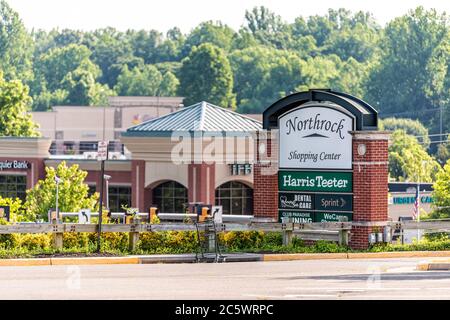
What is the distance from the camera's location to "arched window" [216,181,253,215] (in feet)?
204

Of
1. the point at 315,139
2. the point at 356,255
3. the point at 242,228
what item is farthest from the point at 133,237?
the point at 315,139

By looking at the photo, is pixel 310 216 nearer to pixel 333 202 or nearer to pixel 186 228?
pixel 333 202

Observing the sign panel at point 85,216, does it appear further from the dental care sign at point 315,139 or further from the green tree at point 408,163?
the green tree at point 408,163

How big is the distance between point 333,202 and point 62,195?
91.0 feet

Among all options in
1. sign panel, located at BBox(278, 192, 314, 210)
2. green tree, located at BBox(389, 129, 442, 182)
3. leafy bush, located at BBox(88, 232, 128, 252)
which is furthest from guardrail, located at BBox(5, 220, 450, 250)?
green tree, located at BBox(389, 129, 442, 182)

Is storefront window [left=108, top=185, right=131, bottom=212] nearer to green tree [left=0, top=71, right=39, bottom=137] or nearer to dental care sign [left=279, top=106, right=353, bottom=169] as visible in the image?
dental care sign [left=279, top=106, right=353, bottom=169]

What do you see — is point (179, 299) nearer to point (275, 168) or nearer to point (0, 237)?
point (0, 237)

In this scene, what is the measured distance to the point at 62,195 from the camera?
206ft

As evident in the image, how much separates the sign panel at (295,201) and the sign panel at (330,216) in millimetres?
328

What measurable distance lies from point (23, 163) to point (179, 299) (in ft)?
161

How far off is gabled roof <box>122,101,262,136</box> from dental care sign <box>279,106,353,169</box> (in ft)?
70.3

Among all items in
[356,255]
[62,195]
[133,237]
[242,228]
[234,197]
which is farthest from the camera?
[234,197]

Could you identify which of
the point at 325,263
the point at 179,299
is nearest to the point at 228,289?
the point at 179,299

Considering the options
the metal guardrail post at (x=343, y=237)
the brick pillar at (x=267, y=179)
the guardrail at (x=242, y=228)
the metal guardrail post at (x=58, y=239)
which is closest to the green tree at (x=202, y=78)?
the brick pillar at (x=267, y=179)
